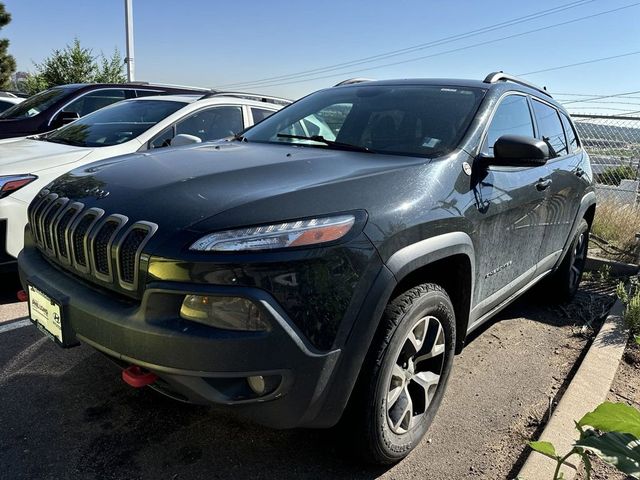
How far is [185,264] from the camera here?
5.85ft

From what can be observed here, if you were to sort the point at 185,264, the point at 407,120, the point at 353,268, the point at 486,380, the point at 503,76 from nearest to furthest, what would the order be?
the point at 185,264, the point at 353,268, the point at 407,120, the point at 486,380, the point at 503,76

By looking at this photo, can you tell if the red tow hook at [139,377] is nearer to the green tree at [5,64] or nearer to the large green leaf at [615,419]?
the large green leaf at [615,419]

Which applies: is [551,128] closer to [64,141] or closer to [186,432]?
[186,432]

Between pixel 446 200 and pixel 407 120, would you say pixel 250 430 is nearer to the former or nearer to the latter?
pixel 446 200

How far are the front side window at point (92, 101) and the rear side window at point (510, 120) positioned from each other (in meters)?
5.77

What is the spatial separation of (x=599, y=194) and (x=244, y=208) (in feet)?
25.0

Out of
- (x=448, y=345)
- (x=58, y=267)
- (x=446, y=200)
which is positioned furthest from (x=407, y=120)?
(x=58, y=267)

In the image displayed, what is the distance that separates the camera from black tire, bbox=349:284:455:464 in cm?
209

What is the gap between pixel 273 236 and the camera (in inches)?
72.2

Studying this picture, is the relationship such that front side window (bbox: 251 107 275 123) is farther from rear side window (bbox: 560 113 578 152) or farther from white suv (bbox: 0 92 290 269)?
rear side window (bbox: 560 113 578 152)

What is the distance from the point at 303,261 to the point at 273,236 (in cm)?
13

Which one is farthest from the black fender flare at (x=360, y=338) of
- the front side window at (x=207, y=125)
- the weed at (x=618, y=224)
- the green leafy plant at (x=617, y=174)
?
the green leafy plant at (x=617, y=174)

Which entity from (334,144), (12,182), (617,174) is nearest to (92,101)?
(12,182)

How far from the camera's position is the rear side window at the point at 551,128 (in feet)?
12.7
